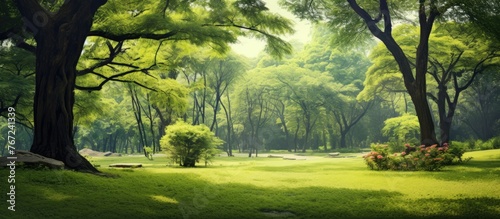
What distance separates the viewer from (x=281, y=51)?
16781 mm

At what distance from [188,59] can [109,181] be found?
29250 millimetres

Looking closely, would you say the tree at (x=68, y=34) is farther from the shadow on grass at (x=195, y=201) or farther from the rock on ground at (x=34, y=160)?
the shadow on grass at (x=195, y=201)

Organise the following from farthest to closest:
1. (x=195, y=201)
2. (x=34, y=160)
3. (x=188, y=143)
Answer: (x=188, y=143) < (x=34, y=160) < (x=195, y=201)

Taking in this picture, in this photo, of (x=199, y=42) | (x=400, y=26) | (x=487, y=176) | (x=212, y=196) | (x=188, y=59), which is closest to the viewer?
(x=212, y=196)

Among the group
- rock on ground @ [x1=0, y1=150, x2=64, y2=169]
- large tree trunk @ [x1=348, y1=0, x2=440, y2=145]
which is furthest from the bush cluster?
rock on ground @ [x1=0, y1=150, x2=64, y2=169]

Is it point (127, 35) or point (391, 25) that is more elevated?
point (391, 25)

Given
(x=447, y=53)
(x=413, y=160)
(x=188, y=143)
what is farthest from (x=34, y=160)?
(x=447, y=53)

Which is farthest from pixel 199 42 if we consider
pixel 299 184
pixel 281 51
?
pixel 299 184

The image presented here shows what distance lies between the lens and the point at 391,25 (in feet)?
65.9

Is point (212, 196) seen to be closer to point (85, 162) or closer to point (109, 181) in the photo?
point (109, 181)

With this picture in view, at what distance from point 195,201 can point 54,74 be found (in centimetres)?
619

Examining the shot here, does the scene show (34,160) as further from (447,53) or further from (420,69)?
(447,53)

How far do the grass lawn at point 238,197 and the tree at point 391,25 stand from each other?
6.75 metres

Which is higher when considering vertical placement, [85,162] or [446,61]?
[446,61]
